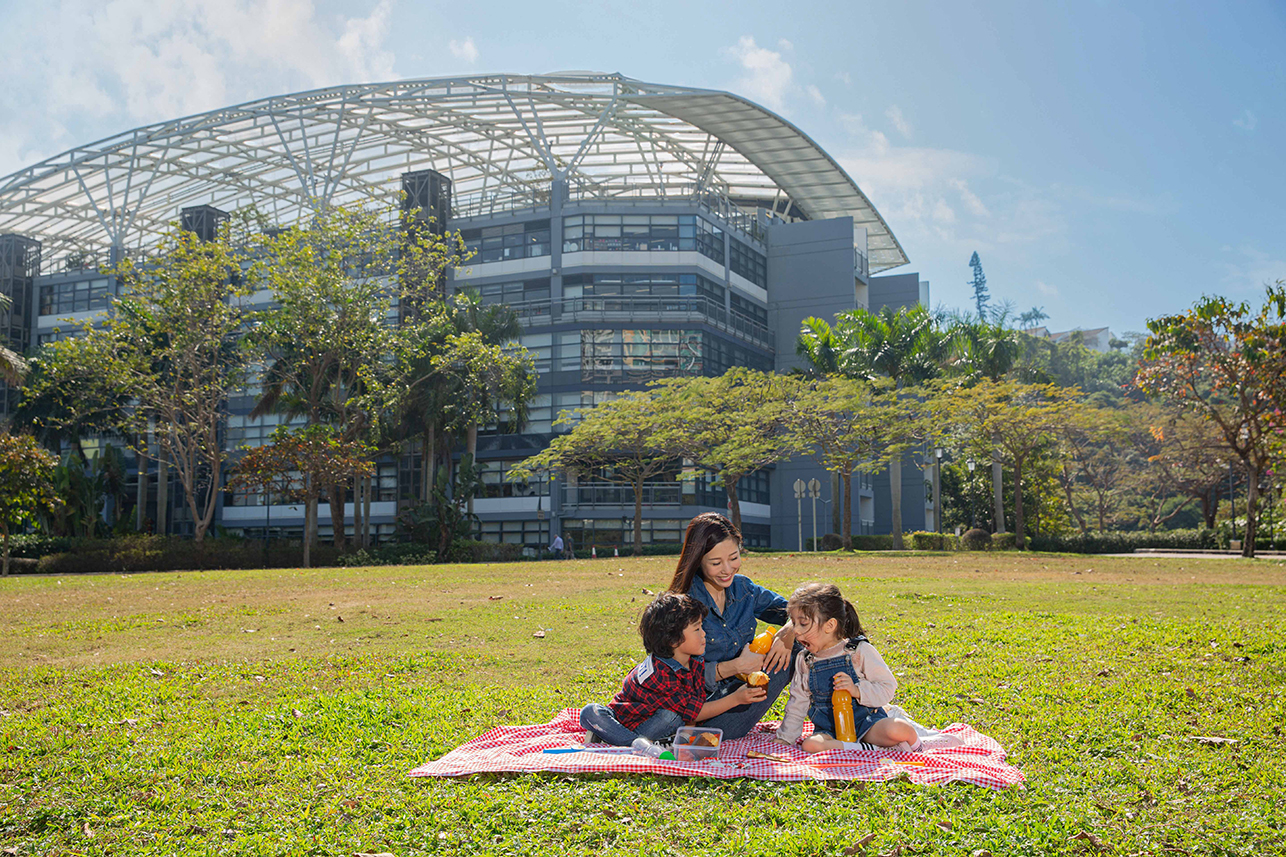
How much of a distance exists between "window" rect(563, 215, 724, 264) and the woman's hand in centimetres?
4710

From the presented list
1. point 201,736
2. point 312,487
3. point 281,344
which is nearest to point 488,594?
point 201,736

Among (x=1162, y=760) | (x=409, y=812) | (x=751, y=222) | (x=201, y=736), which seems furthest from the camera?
(x=751, y=222)

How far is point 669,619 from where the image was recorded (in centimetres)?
574

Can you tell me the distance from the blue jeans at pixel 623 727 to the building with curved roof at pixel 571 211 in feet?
144

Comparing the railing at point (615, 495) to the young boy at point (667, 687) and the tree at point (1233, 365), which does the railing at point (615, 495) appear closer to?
the tree at point (1233, 365)

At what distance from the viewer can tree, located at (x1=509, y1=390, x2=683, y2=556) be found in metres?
37.8

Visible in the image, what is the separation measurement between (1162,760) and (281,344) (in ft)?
107

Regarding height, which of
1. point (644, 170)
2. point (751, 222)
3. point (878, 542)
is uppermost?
point (644, 170)

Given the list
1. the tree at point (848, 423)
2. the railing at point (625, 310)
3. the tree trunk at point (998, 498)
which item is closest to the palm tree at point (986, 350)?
the tree trunk at point (998, 498)

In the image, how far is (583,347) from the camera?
51.2 meters

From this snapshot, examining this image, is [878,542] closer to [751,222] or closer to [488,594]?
[751,222]

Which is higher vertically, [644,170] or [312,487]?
[644,170]

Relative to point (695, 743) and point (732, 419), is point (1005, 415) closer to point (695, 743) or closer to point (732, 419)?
point (732, 419)

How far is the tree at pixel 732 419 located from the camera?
36.8m
